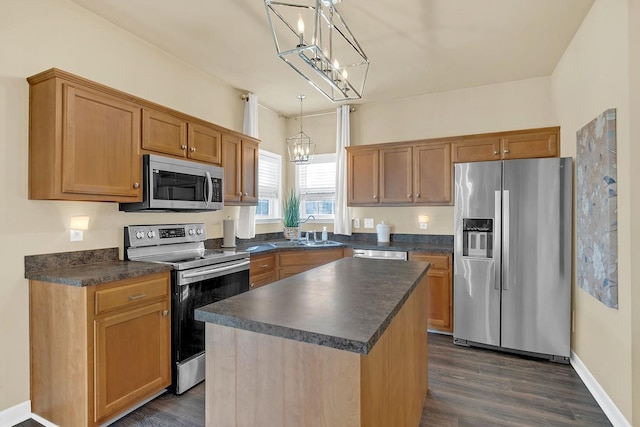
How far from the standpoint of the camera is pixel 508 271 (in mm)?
3275

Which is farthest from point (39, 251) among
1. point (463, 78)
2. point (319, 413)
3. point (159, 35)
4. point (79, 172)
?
point (463, 78)

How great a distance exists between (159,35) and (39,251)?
1.99m

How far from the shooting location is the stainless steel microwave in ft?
8.78

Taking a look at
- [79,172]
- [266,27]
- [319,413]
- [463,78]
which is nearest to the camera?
[319,413]

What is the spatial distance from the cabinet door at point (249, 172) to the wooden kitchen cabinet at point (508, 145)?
2.33m

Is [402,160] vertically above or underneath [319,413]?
above

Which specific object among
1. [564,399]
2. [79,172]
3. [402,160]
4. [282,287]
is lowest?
[564,399]

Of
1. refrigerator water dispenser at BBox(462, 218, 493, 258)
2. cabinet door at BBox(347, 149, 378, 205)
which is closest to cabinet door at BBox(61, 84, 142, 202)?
cabinet door at BBox(347, 149, 378, 205)

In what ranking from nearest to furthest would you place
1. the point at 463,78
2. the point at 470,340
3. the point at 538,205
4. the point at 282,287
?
the point at 282,287 < the point at 538,205 < the point at 470,340 < the point at 463,78

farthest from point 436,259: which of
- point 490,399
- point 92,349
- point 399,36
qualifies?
point 92,349

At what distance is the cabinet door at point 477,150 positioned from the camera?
3711mm

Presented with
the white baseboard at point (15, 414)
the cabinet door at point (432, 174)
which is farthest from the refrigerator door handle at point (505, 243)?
the white baseboard at point (15, 414)

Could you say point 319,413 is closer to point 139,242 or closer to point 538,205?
point 139,242

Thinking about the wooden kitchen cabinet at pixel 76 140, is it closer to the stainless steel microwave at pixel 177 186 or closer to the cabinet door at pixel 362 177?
the stainless steel microwave at pixel 177 186
